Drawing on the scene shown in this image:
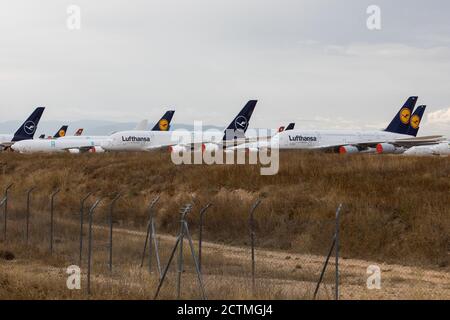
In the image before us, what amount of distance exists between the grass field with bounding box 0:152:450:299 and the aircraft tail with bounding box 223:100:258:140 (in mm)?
25253

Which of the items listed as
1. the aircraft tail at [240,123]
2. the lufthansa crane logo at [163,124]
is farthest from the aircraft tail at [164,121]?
the aircraft tail at [240,123]

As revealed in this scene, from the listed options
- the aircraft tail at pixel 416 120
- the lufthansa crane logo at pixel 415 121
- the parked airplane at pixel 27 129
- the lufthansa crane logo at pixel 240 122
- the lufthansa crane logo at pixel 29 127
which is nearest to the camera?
the lufthansa crane logo at pixel 240 122

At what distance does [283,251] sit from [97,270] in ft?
29.7

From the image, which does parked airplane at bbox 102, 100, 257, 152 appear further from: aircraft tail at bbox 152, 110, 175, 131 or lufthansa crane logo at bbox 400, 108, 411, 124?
lufthansa crane logo at bbox 400, 108, 411, 124

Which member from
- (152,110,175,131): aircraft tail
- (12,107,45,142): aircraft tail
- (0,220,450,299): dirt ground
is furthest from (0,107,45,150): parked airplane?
(0,220,450,299): dirt ground

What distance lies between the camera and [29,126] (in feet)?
315

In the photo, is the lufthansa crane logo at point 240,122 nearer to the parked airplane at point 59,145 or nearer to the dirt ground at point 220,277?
the parked airplane at point 59,145

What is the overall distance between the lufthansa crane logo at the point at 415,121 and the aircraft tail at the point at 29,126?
4864cm

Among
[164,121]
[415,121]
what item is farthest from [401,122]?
[164,121]

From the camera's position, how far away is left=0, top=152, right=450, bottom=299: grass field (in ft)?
60.1

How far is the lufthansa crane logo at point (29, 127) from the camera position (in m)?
95.6
